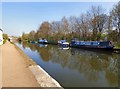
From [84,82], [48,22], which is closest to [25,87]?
[84,82]

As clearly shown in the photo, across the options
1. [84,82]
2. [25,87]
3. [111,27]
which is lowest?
[84,82]

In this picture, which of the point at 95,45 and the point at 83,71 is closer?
the point at 83,71

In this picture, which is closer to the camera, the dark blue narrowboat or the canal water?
the canal water

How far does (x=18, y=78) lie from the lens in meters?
9.08

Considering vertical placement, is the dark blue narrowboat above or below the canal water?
above

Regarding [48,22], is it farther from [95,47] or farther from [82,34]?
[95,47]

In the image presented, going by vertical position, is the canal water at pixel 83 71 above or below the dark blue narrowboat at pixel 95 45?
below

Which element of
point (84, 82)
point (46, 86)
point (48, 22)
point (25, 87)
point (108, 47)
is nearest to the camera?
point (25, 87)

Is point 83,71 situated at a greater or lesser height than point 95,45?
lesser

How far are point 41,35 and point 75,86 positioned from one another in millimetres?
82806

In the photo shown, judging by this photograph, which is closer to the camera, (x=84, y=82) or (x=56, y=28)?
(x=84, y=82)

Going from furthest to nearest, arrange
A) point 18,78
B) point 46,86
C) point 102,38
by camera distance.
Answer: point 102,38 < point 18,78 < point 46,86

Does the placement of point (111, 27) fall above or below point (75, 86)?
above

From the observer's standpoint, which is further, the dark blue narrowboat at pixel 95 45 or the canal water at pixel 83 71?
the dark blue narrowboat at pixel 95 45
